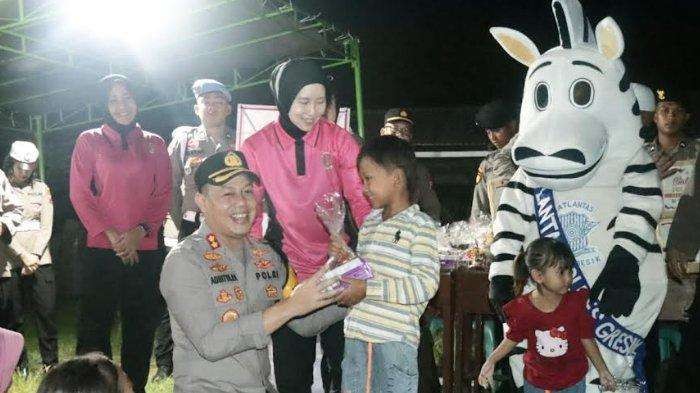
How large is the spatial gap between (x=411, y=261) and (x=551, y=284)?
2.34 feet

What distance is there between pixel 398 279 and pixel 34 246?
411 cm

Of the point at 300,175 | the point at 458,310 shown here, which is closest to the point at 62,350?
the point at 458,310

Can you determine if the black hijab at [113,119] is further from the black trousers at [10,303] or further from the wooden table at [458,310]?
the black trousers at [10,303]

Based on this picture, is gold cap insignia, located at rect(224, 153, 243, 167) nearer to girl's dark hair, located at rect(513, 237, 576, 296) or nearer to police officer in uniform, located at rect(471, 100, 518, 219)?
girl's dark hair, located at rect(513, 237, 576, 296)

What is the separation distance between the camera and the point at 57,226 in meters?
12.7

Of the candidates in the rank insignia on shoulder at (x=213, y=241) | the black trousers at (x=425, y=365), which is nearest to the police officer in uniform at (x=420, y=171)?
the black trousers at (x=425, y=365)

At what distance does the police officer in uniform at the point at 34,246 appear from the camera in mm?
6453

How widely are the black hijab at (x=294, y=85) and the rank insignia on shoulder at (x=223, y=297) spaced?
100cm

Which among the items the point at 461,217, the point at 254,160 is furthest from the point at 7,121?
the point at 254,160

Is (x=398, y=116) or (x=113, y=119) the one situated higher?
(x=398, y=116)

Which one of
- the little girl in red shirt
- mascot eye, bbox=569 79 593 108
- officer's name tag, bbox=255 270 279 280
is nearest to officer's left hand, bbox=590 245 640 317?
the little girl in red shirt

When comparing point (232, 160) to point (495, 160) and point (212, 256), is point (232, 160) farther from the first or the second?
point (495, 160)

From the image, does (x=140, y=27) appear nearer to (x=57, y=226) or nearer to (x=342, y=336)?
(x=57, y=226)

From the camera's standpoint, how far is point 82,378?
201cm
